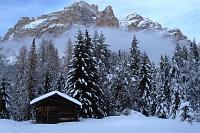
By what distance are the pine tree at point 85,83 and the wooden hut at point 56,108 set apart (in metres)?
3.74

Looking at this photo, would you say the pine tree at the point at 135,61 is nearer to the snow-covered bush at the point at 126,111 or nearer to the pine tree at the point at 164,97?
the pine tree at the point at 164,97

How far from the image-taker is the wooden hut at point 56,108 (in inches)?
1743

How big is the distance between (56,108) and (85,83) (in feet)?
19.2

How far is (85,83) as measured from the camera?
49156 mm

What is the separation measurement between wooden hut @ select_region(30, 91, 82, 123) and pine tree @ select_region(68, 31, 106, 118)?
3.74 m

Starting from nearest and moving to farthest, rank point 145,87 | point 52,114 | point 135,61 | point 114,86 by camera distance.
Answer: point 52,114 < point 114,86 < point 145,87 < point 135,61

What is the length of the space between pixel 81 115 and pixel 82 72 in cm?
521

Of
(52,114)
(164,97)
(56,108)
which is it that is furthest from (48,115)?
(164,97)

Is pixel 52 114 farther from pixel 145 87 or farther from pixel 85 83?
pixel 145 87

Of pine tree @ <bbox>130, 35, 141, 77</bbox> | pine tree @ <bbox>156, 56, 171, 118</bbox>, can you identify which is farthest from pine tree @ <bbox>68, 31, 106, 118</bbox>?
pine tree @ <bbox>130, 35, 141, 77</bbox>

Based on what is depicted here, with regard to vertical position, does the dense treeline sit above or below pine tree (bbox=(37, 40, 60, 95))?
below

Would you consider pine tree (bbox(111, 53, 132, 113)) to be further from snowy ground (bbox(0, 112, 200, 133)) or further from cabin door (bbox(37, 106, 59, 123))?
snowy ground (bbox(0, 112, 200, 133))

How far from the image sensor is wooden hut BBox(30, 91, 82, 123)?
44.3m

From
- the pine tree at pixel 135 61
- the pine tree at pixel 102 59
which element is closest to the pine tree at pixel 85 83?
the pine tree at pixel 102 59
